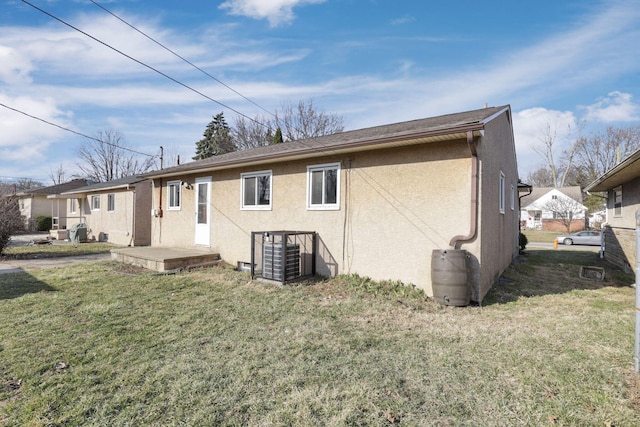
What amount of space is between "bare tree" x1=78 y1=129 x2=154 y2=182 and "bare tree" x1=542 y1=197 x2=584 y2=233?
43844mm

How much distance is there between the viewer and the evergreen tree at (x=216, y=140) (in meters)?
30.7

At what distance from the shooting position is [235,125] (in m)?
30.4

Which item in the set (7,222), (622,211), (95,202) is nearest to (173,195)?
(7,222)

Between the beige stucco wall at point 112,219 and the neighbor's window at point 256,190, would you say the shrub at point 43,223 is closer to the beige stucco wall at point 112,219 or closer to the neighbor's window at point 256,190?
the beige stucco wall at point 112,219

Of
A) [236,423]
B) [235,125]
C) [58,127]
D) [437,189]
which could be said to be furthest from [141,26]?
[235,125]

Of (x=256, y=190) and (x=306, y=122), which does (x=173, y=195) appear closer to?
(x=256, y=190)

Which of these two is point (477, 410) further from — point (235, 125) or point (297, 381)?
point (235, 125)

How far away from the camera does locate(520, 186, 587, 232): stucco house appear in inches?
1217

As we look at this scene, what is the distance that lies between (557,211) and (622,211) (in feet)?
80.4

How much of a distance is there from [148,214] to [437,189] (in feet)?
47.5

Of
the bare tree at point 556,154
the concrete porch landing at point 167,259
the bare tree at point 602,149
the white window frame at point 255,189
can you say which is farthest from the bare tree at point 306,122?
the bare tree at point 602,149

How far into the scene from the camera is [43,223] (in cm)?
2491

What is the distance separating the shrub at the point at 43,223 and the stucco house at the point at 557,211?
138ft

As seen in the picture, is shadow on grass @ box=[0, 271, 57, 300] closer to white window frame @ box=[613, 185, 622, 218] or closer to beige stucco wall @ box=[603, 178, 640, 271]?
beige stucco wall @ box=[603, 178, 640, 271]
